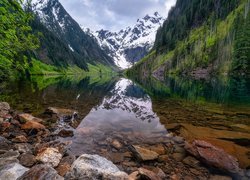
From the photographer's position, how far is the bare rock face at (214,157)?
10.9 meters

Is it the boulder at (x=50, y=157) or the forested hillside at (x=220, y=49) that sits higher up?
the forested hillside at (x=220, y=49)

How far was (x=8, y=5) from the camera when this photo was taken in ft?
39.3

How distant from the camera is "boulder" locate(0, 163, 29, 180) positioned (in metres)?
8.02

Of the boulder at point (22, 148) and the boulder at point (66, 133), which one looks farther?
the boulder at point (66, 133)

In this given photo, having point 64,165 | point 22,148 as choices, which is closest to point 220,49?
point 22,148

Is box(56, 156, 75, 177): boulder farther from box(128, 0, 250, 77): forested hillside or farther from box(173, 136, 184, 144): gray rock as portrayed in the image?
box(128, 0, 250, 77): forested hillside

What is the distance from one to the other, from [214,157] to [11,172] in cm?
923

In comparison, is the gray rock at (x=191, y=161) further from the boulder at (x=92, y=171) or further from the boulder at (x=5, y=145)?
the boulder at (x=5, y=145)

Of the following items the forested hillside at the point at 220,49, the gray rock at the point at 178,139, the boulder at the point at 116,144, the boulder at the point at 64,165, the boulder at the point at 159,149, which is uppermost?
the forested hillside at the point at 220,49

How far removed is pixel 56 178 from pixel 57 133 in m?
8.05

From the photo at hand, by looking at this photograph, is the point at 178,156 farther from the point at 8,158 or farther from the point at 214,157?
the point at 8,158

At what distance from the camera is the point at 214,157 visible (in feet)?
37.6

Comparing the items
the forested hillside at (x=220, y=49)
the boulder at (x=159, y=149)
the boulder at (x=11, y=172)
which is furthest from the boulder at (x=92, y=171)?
the forested hillside at (x=220, y=49)

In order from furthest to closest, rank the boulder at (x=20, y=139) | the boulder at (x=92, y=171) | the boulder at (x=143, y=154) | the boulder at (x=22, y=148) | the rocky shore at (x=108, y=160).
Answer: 1. the boulder at (x=20, y=139)
2. the boulder at (x=143, y=154)
3. the boulder at (x=22, y=148)
4. the rocky shore at (x=108, y=160)
5. the boulder at (x=92, y=171)
